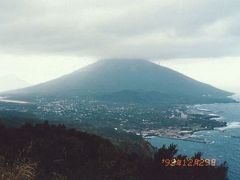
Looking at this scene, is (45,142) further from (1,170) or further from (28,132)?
(1,170)
